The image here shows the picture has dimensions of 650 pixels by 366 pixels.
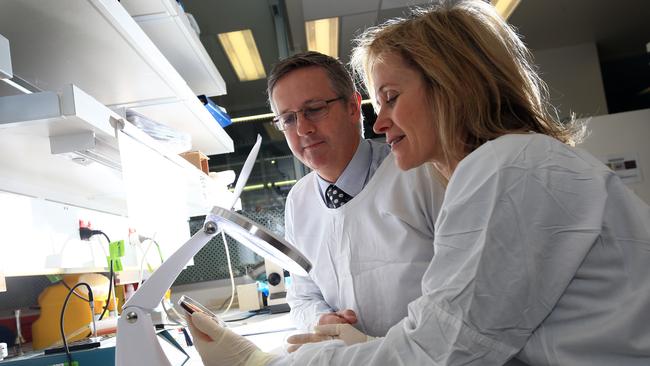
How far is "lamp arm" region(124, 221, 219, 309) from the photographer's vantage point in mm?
958

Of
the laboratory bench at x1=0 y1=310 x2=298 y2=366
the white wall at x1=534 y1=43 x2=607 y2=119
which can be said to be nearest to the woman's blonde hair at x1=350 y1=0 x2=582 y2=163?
the laboratory bench at x1=0 y1=310 x2=298 y2=366

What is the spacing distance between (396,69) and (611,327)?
0.62 metres

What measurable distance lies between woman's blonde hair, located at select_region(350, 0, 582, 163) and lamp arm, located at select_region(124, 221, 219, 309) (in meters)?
0.46

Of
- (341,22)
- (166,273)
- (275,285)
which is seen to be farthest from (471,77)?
(341,22)

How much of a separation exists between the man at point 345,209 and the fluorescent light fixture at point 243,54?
2.61m

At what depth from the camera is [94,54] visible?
4.99 feet

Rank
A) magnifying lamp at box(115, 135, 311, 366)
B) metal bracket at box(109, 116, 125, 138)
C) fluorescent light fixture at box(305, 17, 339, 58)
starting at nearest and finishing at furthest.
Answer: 1. magnifying lamp at box(115, 135, 311, 366)
2. metal bracket at box(109, 116, 125, 138)
3. fluorescent light fixture at box(305, 17, 339, 58)

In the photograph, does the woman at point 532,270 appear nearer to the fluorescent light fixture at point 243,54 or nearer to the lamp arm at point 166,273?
the lamp arm at point 166,273

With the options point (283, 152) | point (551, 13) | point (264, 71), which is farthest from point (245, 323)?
point (551, 13)

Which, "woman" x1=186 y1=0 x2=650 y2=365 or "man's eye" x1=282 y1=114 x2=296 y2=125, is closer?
"woman" x1=186 y1=0 x2=650 y2=365

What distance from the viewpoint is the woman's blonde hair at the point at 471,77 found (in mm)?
977

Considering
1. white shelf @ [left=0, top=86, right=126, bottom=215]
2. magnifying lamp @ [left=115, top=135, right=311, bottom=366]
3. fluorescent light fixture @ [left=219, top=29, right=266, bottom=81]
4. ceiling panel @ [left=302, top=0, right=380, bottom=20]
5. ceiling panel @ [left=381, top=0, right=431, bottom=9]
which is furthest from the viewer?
fluorescent light fixture @ [left=219, top=29, right=266, bottom=81]

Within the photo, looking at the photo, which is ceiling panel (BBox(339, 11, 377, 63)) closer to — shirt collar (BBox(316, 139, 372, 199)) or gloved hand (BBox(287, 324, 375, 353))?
shirt collar (BBox(316, 139, 372, 199))

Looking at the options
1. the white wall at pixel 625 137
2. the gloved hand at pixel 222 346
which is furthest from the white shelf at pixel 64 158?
the white wall at pixel 625 137
